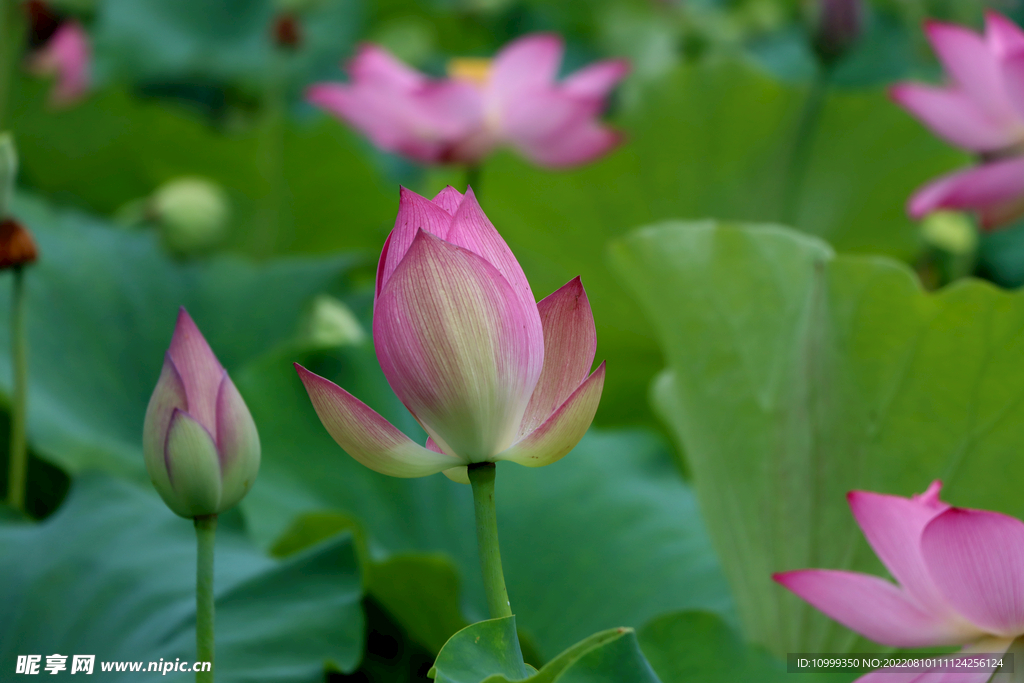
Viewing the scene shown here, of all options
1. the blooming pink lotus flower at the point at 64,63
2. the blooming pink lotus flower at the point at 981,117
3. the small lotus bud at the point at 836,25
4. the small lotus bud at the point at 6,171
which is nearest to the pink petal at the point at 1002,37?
the blooming pink lotus flower at the point at 981,117

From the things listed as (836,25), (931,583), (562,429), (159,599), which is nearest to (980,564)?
(931,583)

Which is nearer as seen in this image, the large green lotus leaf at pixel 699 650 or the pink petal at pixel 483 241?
the pink petal at pixel 483 241

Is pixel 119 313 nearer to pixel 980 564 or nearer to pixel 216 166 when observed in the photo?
pixel 216 166

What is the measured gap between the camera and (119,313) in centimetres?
82

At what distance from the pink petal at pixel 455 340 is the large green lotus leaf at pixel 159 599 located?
22cm

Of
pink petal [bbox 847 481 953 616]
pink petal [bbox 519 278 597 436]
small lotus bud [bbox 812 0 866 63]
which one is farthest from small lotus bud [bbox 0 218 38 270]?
small lotus bud [bbox 812 0 866 63]

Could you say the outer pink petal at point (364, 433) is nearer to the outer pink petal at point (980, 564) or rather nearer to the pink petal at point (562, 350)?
the pink petal at point (562, 350)

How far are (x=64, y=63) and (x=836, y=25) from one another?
2.70 feet

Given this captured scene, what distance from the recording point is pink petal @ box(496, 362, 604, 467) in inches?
9.9

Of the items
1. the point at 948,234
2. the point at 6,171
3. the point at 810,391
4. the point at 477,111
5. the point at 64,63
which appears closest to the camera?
the point at 6,171

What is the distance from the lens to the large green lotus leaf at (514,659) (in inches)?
10.6

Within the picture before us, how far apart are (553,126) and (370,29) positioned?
0.94 metres

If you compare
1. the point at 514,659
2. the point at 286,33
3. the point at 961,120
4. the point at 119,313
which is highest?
the point at 286,33

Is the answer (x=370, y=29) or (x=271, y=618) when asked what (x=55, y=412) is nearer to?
(x=271, y=618)
